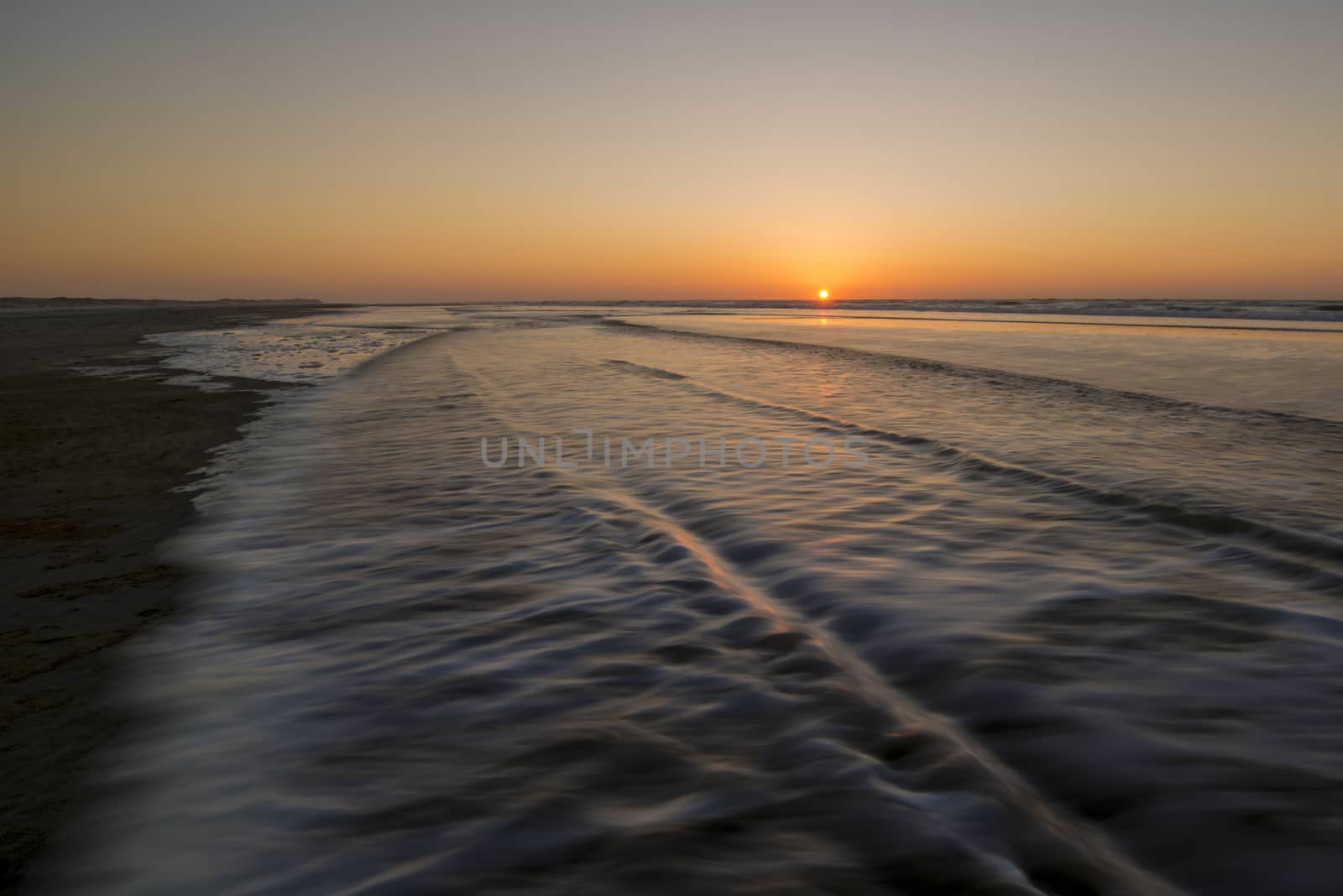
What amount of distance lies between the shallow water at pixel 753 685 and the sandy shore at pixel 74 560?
0.84ft

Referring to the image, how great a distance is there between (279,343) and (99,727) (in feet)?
109

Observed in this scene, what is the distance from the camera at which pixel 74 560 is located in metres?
5.95

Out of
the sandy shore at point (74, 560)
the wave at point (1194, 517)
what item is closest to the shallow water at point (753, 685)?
the wave at point (1194, 517)

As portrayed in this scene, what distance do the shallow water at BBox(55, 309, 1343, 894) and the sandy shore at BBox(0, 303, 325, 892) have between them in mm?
255

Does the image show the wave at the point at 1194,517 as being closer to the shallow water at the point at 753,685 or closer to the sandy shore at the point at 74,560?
the shallow water at the point at 753,685

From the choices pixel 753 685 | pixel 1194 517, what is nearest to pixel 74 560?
pixel 753 685

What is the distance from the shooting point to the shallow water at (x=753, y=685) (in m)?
2.67

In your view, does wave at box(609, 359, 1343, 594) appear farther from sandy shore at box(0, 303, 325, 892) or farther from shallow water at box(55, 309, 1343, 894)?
sandy shore at box(0, 303, 325, 892)

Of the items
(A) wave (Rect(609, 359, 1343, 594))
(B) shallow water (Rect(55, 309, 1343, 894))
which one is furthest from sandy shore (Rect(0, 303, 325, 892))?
(A) wave (Rect(609, 359, 1343, 594))

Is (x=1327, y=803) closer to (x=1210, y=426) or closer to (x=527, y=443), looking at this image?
(x=527, y=443)

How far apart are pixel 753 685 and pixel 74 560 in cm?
549

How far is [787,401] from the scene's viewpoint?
15.0 metres

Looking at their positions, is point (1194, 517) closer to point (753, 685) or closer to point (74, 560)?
point (753, 685)

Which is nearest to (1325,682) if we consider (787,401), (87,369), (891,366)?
(787,401)
